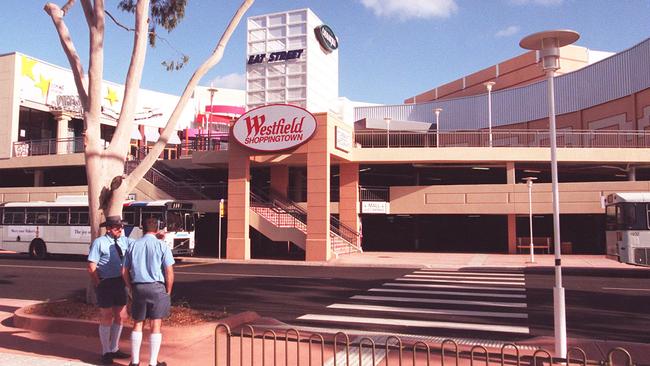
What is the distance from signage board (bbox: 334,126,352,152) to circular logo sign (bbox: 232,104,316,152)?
2.08 meters

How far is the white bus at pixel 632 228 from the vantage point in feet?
58.9

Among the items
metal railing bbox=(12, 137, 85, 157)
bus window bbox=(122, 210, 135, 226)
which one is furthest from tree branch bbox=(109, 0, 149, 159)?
metal railing bbox=(12, 137, 85, 157)

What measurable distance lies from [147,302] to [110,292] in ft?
3.26

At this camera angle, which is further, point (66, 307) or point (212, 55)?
point (212, 55)

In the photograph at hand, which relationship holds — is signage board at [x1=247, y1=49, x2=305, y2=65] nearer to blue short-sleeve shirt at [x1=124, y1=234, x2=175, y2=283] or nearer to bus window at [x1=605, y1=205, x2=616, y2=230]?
bus window at [x1=605, y1=205, x2=616, y2=230]

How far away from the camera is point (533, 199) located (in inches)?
1121

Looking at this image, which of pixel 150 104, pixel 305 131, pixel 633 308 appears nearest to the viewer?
pixel 633 308

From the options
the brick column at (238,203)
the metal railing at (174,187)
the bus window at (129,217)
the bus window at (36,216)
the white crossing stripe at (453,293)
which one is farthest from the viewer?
the metal railing at (174,187)

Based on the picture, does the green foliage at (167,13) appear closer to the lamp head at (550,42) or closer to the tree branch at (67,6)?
the tree branch at (67,6)

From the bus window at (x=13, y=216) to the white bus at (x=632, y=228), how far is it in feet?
87.3

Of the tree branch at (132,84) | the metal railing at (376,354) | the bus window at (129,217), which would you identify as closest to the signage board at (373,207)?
the bus window at (129,217)

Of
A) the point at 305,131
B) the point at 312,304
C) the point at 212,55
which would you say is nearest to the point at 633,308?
the point at 312,304

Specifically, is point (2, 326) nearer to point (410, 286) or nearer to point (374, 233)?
point (410, 286)

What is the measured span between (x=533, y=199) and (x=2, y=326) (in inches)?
1003
